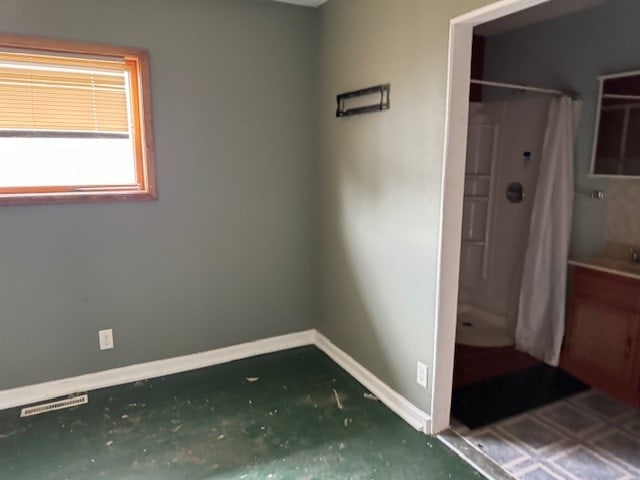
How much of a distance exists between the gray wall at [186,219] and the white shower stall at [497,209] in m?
1.51

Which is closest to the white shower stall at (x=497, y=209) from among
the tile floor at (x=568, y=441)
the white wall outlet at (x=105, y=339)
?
the tile floor at (x=568, y=441)

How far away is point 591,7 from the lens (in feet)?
9.41

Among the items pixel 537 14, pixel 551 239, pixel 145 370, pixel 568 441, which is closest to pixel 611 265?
pixel 551 239

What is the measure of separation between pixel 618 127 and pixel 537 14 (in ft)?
3.17

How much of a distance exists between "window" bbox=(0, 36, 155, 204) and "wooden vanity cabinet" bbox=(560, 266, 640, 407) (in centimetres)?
269

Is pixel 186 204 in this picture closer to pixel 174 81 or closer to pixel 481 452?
pixel 174 81

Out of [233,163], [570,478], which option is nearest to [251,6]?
[233,163]

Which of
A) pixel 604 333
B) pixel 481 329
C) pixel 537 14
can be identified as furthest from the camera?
pixel 481 329

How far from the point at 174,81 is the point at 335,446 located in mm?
2180

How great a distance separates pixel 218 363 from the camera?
3.01m

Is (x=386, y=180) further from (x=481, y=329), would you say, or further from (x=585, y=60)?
(x=481, y=329)

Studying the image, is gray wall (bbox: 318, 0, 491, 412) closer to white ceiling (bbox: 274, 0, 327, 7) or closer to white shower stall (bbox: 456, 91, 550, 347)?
white ceiling (bbox: 274, 0, 327, 7)

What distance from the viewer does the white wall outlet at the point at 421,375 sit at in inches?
90.1

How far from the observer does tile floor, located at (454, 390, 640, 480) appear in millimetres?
2020
